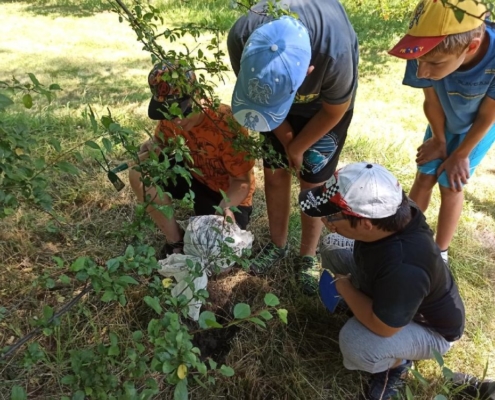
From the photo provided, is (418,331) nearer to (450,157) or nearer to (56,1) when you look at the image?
(450,157)

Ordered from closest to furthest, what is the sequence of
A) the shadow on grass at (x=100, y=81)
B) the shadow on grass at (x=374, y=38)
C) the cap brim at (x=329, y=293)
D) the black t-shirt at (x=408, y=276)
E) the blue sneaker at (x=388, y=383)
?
the black t-shirt at (x=408, y=276) < the blue sneaker at (x=388, y=383) < the cap brim at (x=329, y=293) < the shadow on grass at (x=100, y=81) < the shadow on grass at (x=374, y=38)

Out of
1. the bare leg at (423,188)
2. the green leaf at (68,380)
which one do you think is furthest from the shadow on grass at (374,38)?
the green leaf at (68,380)

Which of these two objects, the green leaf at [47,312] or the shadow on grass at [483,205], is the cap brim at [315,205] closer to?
the green leaf at [47,312]

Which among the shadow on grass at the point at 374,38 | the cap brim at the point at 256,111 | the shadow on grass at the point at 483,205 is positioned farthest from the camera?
the shadow on grass at the point at 374,38

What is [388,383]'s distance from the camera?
1688 mm

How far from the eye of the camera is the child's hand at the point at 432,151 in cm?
208

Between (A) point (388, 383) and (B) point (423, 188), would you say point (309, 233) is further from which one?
(A) point (388, 383)

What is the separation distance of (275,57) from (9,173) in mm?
813

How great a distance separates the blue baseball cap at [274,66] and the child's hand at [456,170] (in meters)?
0.87

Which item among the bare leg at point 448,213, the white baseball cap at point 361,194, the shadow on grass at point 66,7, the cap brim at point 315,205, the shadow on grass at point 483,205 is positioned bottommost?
the shadow on grass at point 483,205

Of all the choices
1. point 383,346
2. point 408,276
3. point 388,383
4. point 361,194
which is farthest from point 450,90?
point 388,383

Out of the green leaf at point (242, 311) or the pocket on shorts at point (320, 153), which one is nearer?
the green leaf at point (242, 311)

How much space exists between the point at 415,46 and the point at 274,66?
54 cm

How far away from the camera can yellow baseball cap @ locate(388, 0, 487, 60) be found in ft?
5.08
